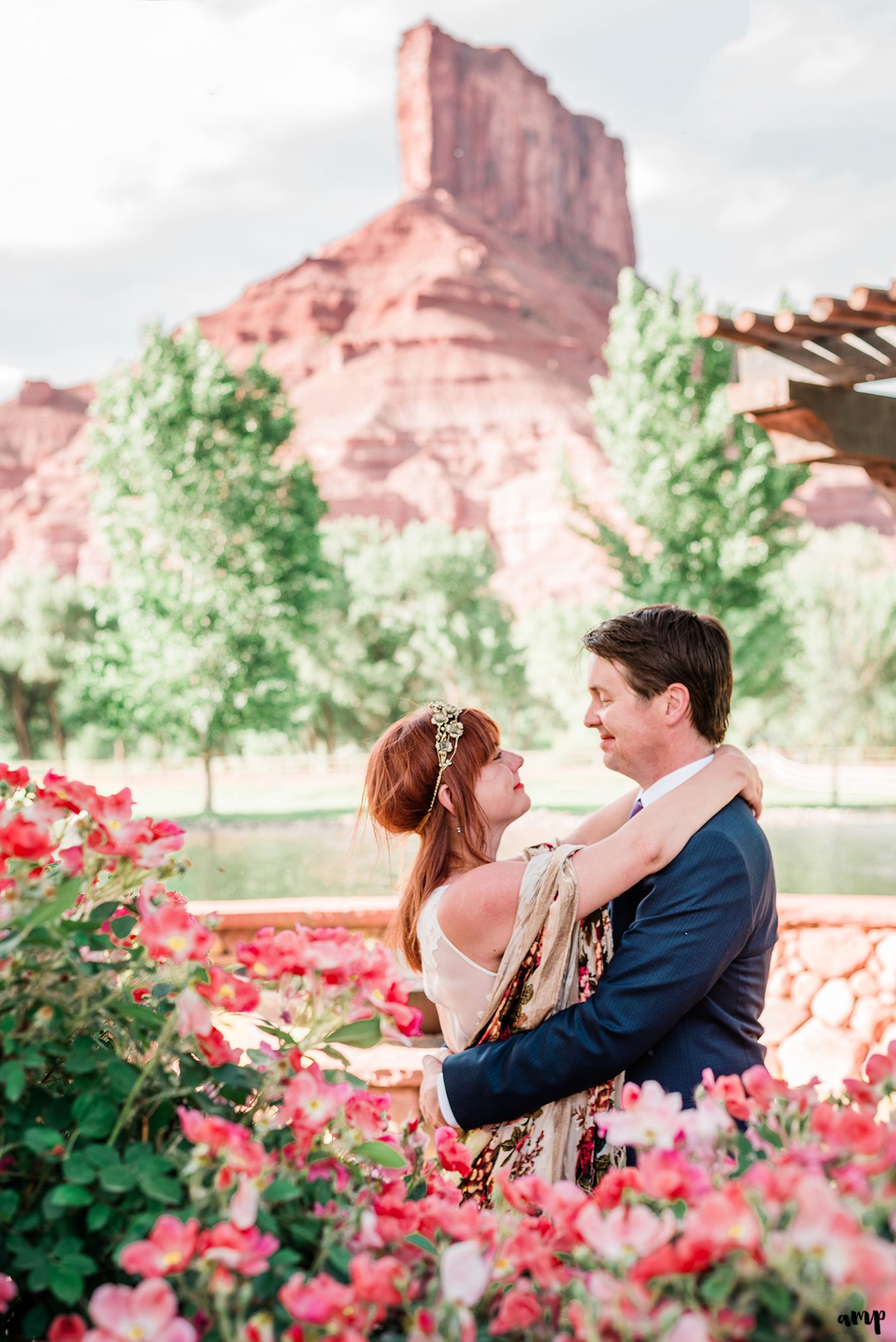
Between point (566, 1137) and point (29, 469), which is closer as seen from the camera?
point (566, 1137)

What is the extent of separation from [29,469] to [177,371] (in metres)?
52.3

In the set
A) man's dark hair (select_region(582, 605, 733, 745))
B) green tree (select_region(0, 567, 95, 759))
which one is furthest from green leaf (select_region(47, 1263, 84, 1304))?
green tree (select_region(0, 567, 95, 759))

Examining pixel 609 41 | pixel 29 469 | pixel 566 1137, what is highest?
pixel 609 41

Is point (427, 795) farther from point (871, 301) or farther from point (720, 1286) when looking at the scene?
point (871, 301)

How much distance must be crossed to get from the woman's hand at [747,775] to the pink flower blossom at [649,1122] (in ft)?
2.86

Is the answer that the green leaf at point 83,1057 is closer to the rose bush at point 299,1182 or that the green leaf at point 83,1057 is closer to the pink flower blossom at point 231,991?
the rose bush at point 299,1182

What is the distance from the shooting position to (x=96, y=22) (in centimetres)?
322

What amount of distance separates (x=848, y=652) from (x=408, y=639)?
43.1ft

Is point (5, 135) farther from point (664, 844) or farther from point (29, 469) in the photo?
point (29, 469)

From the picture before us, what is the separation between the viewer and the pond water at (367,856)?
12102 millimetres

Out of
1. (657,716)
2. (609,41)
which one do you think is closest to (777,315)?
(657,716)

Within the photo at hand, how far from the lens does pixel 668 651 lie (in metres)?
1.81

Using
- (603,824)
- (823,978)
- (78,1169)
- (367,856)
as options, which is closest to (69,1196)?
(78,1169)

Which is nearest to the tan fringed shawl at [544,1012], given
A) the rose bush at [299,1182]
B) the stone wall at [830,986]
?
the rose bush at [299,1182]
